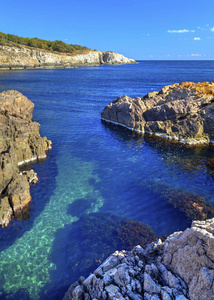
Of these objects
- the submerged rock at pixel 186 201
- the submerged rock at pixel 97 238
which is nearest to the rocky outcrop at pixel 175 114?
the submerged rock at pixel 186 201

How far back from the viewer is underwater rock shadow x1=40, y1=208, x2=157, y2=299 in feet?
54.2

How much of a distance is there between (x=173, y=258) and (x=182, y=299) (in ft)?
6.14

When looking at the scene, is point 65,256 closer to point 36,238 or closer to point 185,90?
point 36,238

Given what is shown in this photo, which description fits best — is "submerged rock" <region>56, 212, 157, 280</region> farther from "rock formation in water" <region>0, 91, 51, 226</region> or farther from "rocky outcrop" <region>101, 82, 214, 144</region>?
"rocky outcrop" <region>101, 82, 214, 144</region>

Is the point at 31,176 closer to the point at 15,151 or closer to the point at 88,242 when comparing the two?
the point at 15,151

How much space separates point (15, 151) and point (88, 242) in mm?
19053

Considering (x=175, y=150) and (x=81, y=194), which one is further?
(x=175, y=150)

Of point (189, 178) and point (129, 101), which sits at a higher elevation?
point (129, 101)

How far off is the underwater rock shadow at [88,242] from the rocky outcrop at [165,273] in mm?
4198

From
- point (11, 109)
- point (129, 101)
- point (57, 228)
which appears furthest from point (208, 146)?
point (11, 109)

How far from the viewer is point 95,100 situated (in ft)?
253

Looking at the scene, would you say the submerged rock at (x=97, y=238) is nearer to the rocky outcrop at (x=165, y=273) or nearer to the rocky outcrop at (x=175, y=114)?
the rocky outcrop at (x=165, y=273)

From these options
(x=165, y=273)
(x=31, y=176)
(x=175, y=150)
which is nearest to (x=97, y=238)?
(x=165, y=273)

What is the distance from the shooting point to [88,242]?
19391mm
